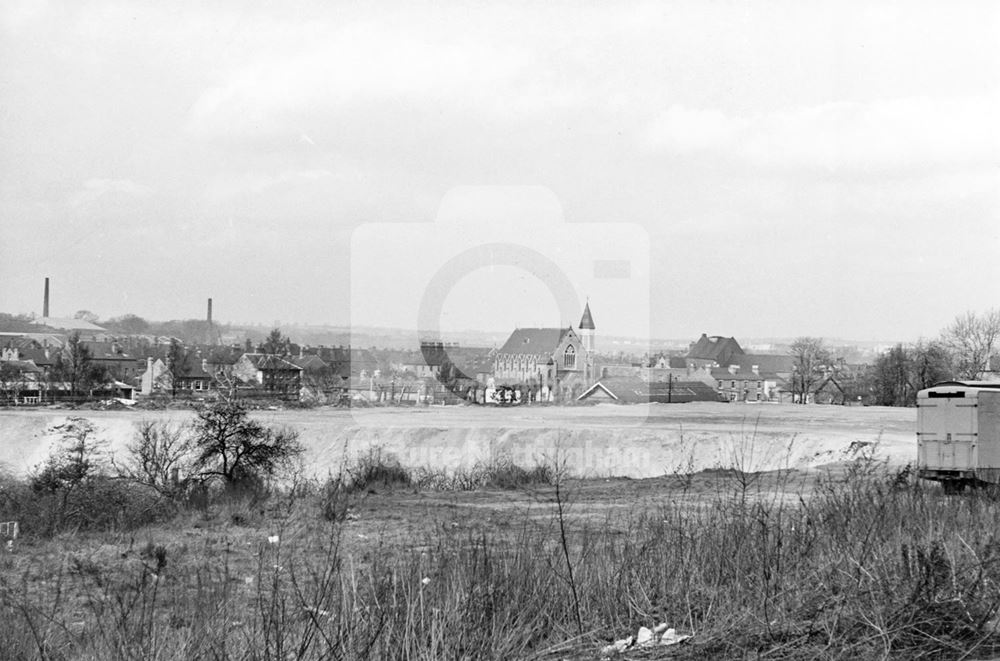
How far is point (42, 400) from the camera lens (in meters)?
70.6

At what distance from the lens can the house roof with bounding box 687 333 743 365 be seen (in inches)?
4508

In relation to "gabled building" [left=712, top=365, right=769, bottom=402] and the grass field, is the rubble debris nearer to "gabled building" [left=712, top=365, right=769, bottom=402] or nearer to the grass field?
the grass field

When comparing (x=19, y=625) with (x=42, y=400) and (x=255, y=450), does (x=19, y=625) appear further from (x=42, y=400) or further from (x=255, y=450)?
(x=42, y=400)

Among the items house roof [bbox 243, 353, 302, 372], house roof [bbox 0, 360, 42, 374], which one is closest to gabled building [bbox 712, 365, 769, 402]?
house roof [bbox 243, 353, 302, 372]

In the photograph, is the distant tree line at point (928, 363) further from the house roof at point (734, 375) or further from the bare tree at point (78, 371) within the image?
the bare tree at point (78, 371)

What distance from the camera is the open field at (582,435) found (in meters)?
35.2

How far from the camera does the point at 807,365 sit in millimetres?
95000

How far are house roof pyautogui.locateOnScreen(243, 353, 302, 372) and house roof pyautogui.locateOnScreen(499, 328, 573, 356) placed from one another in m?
17.0

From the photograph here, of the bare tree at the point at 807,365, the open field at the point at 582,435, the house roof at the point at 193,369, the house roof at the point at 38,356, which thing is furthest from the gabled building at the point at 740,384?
the house roof at the point at 38,356

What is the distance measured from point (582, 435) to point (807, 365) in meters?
58.2

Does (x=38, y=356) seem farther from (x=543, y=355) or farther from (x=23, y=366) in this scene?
(x=543, y=355)

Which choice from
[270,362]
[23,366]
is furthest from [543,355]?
[23,366]

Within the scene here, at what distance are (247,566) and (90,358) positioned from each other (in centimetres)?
7392

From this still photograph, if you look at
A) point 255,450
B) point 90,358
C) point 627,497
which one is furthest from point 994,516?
point 90,358
